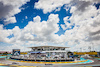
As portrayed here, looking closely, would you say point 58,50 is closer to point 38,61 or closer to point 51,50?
point 51,50

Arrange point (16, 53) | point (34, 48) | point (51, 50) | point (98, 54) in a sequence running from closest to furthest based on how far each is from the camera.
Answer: point (16, 53)
point (51, 50)
point (34, 48)
point (98, 54)

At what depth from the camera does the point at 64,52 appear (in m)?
68.1

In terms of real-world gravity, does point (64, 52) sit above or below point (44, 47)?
below

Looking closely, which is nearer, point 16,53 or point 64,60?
point 64,60

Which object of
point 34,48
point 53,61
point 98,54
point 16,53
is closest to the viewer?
point 53,61

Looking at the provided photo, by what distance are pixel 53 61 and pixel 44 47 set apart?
30.2m

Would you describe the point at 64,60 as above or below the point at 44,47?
below

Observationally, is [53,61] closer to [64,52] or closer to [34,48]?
[64,52]

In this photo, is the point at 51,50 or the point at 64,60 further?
the point at 51,50

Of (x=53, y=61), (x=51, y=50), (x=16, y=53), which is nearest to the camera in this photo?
(x=53, y=61)

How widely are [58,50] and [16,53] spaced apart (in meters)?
32.8

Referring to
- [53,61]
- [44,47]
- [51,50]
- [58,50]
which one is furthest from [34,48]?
[53,61]

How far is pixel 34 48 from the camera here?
240ft

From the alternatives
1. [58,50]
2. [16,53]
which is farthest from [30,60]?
[58,50]
